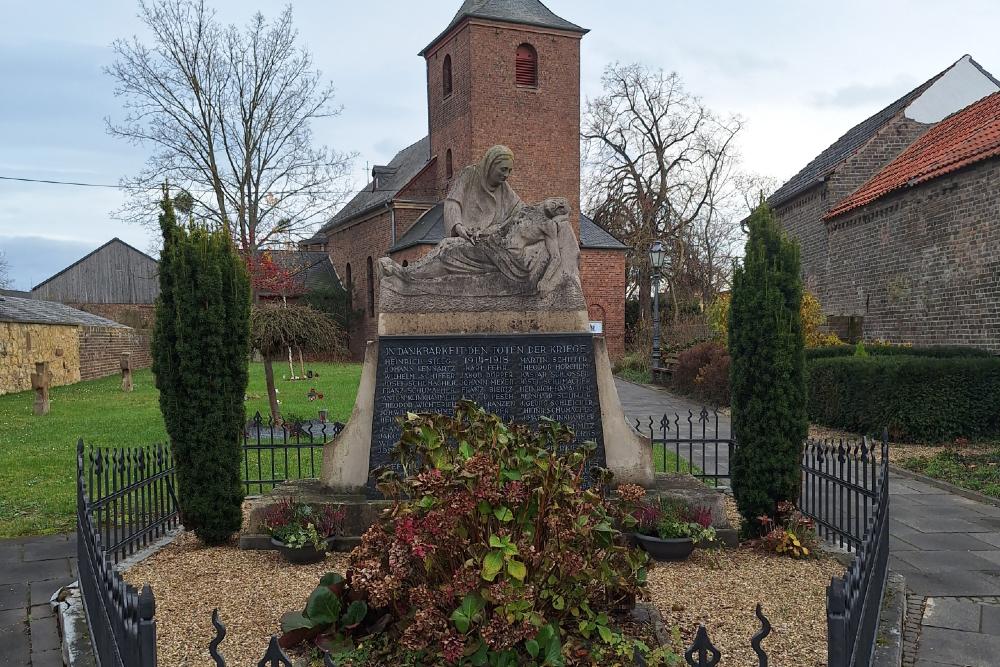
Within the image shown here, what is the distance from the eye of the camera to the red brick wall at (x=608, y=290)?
96.1 feet

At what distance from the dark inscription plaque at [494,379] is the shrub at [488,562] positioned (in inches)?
93.9

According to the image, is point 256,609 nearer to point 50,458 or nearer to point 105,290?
point 50,458

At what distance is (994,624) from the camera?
4.74 m

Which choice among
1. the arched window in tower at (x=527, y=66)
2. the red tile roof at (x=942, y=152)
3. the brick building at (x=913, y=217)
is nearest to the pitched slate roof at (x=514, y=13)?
the arched window in tower at (x=527, y=66)

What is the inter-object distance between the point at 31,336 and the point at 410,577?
21.7 meters

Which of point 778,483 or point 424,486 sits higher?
point 424,486

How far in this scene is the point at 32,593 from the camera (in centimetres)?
543

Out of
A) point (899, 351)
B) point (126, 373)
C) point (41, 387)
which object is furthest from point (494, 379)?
point (126, 373)

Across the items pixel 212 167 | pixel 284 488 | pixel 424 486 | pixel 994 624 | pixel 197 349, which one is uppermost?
pixel 212 167

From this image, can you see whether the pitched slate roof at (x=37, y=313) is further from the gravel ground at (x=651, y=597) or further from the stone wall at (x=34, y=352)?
the gravel ground at (x=651, y=597)

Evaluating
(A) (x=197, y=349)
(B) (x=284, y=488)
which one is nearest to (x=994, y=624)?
(B) (x=284, y=488)

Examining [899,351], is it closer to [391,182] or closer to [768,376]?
[768,376]

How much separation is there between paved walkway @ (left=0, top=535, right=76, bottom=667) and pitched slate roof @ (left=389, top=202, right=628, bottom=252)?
22.1m

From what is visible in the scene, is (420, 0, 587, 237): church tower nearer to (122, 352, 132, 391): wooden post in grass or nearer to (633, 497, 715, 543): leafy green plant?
(122, 352, 132, 391): wooden post in grass
